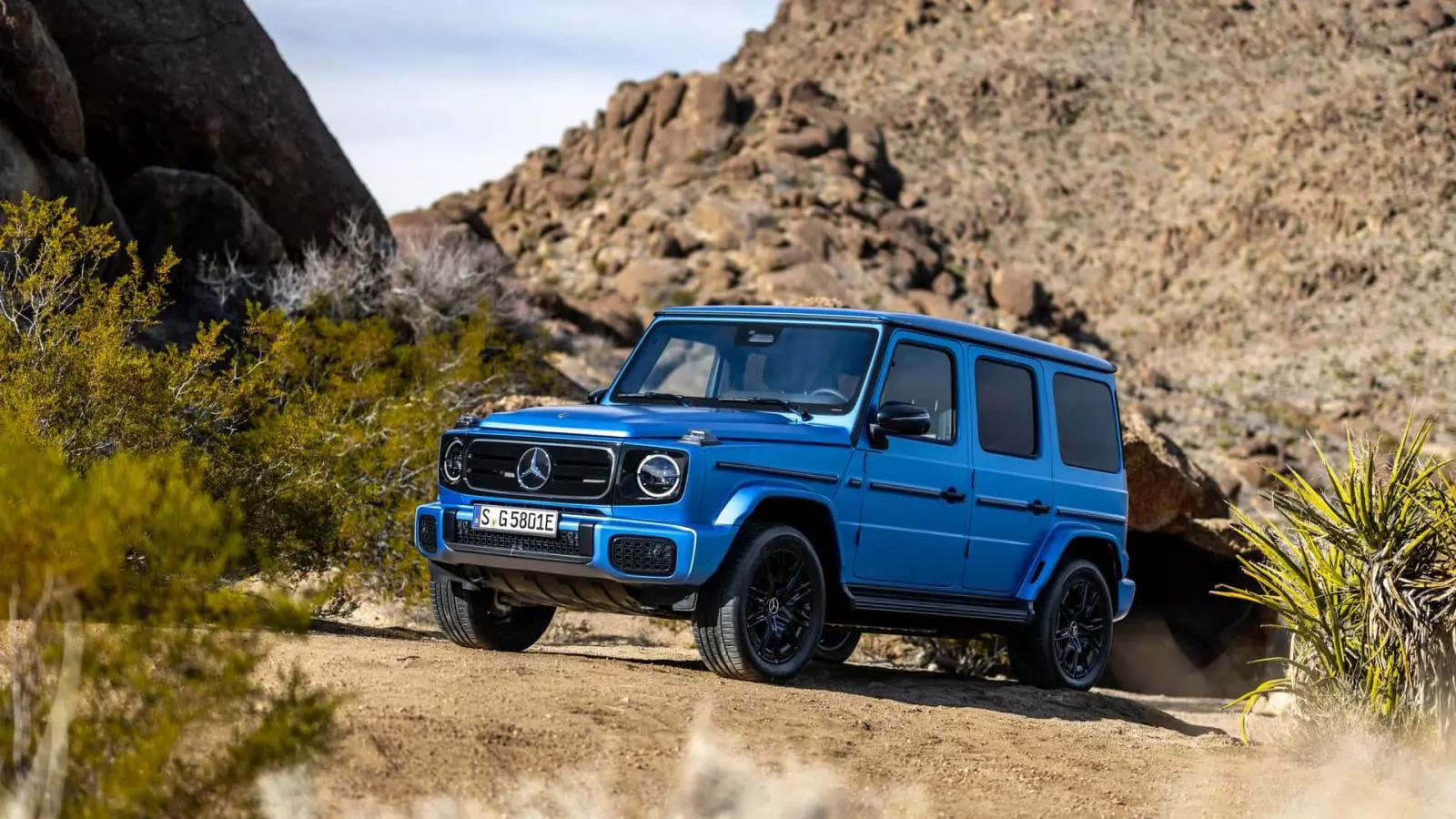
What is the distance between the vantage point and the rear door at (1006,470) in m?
9.34

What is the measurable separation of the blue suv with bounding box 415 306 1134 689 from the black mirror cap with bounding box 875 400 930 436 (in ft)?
0.04

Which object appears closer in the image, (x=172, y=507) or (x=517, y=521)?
(x=172, y=507)

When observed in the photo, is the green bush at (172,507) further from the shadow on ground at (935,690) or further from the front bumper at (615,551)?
the shadow on ground at (935,690)

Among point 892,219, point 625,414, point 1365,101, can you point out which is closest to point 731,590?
point 625,414

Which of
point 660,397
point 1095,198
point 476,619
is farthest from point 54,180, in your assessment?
point 1095,198

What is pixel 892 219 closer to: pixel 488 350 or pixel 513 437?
pixel 488 350

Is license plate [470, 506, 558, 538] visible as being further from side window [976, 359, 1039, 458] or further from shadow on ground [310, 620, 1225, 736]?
side window [976, 359, 1039, 458]

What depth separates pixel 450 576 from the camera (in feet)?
27.3

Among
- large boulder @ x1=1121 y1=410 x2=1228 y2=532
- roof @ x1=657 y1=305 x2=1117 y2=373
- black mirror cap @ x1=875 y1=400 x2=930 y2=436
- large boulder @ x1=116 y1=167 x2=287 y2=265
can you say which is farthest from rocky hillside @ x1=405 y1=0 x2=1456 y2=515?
black mirror cap @ x1=875 y1=400 x2=930 y2=436

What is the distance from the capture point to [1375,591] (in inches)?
314

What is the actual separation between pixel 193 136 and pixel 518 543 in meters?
16.7

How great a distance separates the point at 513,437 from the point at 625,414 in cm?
57

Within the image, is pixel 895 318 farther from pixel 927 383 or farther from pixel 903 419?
pixel 903 419

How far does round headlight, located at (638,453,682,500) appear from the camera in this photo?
745 centimetres
